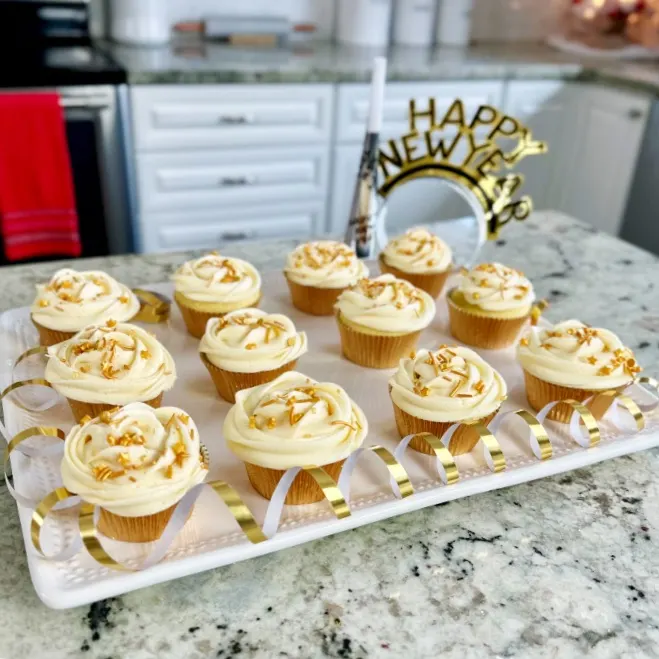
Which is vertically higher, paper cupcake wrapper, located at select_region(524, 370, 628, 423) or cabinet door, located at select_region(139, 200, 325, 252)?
paper cupcake wrapper, located at select_region(524, 370, 628, 423)

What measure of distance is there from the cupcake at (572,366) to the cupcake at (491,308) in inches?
6.2

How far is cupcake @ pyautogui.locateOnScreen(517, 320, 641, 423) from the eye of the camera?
3.29 feet

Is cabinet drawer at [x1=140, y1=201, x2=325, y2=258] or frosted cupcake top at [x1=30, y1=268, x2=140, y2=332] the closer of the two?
frosted cupcake top at [x1=30, y1=268, x2=140, y2=332]

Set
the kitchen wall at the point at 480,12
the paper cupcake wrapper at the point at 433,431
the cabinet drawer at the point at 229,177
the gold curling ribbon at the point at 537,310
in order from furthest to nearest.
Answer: the kitchen wall at the point at 480,12 → the cabinet drawer at the point at 229,177 → the gold curling ribbon at the point at 537,310 → the paper cupcake wrapper at the point at 433,431

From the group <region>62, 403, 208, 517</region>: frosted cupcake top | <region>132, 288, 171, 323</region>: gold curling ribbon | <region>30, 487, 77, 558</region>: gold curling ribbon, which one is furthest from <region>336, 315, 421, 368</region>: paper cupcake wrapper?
<region>30, 487, 77, 558</region>: gold curling ribbon

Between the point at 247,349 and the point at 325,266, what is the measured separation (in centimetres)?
33

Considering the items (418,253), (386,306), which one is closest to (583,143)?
(418,253)

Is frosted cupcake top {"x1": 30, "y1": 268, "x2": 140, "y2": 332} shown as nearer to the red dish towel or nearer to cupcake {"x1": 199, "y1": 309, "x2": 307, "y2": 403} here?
cupcake {"x1": 199, "y1": 309, "x2": 307, "y2": 403}

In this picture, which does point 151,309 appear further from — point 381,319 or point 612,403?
point 612,403

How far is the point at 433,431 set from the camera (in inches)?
37.8

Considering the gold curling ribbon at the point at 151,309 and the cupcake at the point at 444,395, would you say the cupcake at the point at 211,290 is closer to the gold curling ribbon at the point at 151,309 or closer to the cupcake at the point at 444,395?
the gold curling ribbon at the point at 151,309

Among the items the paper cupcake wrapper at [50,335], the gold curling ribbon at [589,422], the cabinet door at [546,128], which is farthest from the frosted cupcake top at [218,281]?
the cabinet door at [546,128]

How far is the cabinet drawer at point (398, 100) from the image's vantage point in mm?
2682

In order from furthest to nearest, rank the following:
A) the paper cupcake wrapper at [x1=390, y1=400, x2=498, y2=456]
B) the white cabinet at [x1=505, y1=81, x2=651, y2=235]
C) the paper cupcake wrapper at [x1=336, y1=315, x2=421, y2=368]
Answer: the white cabinet at [x1=505, y1=81, x2=651, y2=235], the paper cupcake wrapper at [x1=336, y1=315, x2=421, y2=368], the paper cupcake wrapper at [x1=390, y1=400, x2=498, y2=456]
